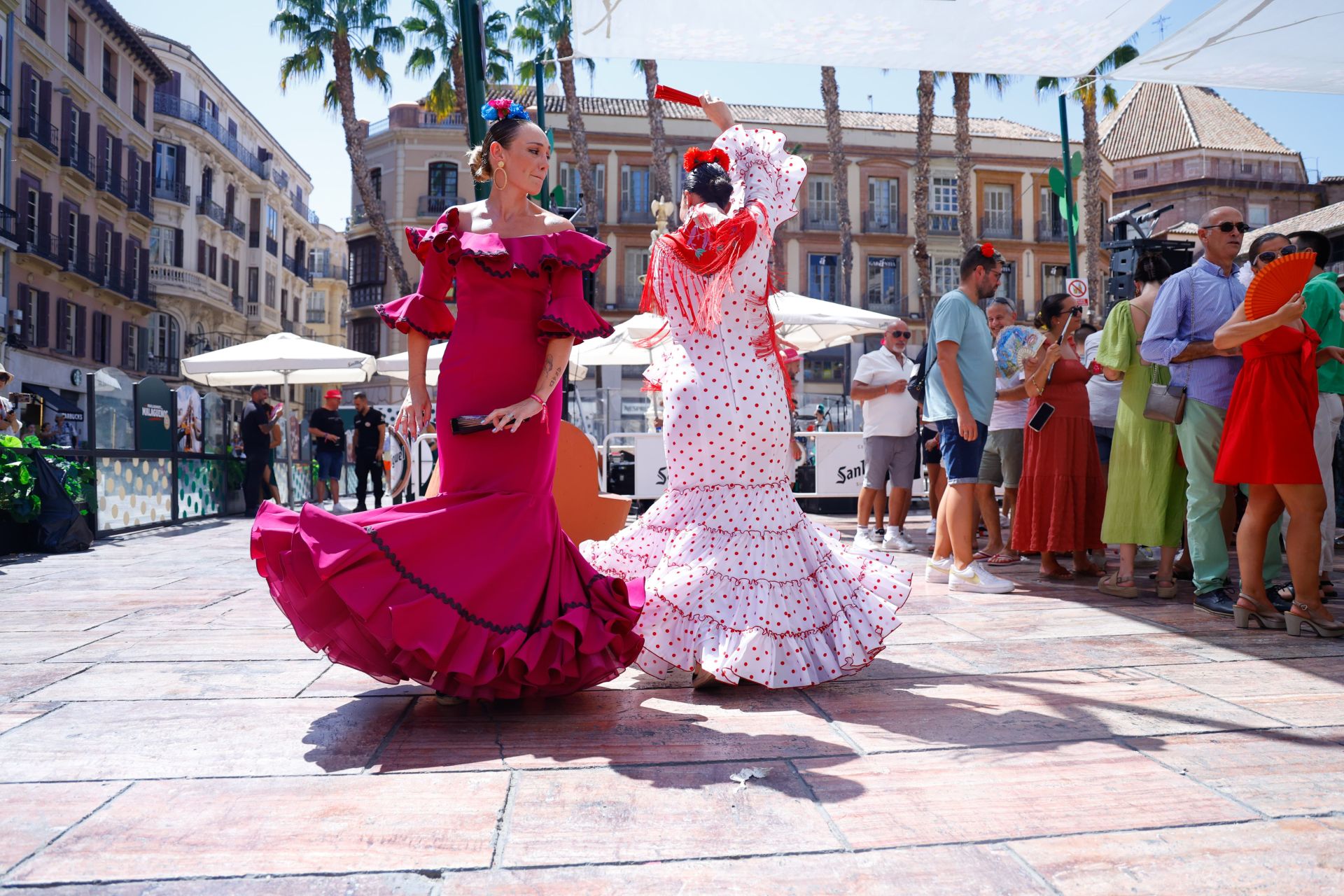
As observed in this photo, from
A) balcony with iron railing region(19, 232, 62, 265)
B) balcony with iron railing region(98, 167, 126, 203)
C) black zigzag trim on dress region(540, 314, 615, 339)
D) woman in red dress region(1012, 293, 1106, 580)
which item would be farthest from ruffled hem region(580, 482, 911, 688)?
balcony with iron railing region(98, 167, 126, 203)

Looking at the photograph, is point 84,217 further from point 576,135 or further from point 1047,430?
point 1047,430

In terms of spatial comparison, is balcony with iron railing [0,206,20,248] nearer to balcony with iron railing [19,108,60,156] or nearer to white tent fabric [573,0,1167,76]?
balcony with iron railing [19,108,60,156]

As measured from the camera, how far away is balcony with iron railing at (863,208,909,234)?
136 feet

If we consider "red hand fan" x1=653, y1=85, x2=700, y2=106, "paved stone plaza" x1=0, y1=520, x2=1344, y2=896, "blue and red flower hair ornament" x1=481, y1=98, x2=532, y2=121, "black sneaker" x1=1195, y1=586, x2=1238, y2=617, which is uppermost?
"red hand fan" x1=653, y1=85, x2=700, y2=106

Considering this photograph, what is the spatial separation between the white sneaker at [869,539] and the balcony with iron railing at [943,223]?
34.7m

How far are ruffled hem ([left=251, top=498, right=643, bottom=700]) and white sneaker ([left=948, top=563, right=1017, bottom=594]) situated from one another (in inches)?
121

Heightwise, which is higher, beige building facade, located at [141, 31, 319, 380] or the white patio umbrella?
beige building facade, located at [141, 31, 319, 380]

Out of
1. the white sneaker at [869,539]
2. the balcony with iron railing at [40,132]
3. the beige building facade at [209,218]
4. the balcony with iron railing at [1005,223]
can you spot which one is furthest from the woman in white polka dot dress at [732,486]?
the beige building facade at [209,218]

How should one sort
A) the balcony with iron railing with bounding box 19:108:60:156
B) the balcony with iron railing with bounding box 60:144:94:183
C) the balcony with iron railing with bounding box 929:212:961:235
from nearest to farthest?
1. the balcony with iron railing with bounding box 19:108:60:156
2. the balcony with iron railing with bounding box 60:144:94:183
3. the balcony with iron railing with bounding box 929:212:961:235

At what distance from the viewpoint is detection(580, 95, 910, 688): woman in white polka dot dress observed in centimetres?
346

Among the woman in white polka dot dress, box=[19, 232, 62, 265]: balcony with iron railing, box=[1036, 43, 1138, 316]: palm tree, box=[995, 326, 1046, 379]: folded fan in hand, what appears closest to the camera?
the woman in white polka dot dress

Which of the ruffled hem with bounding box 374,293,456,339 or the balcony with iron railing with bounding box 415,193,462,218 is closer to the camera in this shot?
the ruffled hem with bounding box 374,293,456,339

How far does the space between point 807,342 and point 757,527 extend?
950 cm

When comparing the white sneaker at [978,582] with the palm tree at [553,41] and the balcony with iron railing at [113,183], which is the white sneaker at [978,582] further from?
the balcony with iron railing at [113,183]
